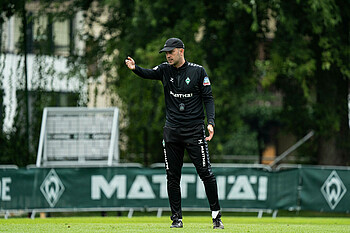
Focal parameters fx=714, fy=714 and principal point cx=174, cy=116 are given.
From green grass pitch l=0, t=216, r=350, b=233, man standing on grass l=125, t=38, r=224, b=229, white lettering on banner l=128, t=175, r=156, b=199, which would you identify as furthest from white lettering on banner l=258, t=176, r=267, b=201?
man standing on grass l=125, t=38, r=224, b=229

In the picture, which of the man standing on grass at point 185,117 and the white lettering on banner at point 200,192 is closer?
the man standing on grass at point 185,117

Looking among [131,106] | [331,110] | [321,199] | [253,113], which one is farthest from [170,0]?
[253,113]

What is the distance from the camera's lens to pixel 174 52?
26.6ft

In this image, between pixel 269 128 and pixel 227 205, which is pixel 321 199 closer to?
pixel 227 205

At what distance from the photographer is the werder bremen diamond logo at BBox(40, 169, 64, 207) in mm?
14289

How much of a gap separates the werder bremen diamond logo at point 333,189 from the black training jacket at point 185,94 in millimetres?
7594

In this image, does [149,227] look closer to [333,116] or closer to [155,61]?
[155,61]

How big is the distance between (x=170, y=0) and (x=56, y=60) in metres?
3.61

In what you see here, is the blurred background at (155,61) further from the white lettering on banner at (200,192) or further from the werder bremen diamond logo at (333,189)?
the white lettering on banner at (200,192)

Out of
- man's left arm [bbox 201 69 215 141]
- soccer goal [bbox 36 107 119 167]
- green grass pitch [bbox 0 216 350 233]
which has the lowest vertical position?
green grass pitch [bbox 0 216 350 233]

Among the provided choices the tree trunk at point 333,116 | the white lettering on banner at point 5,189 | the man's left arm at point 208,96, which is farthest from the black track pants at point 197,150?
the tree trunk at point 333,116

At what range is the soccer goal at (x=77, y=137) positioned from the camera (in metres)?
15.8

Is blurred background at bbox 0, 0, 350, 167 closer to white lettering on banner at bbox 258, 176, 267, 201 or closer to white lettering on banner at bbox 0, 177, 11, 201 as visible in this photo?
white lettering on banner at bbox 258, 176, 267, 201

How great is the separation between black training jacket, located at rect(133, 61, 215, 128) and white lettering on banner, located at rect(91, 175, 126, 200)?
21.4ft
